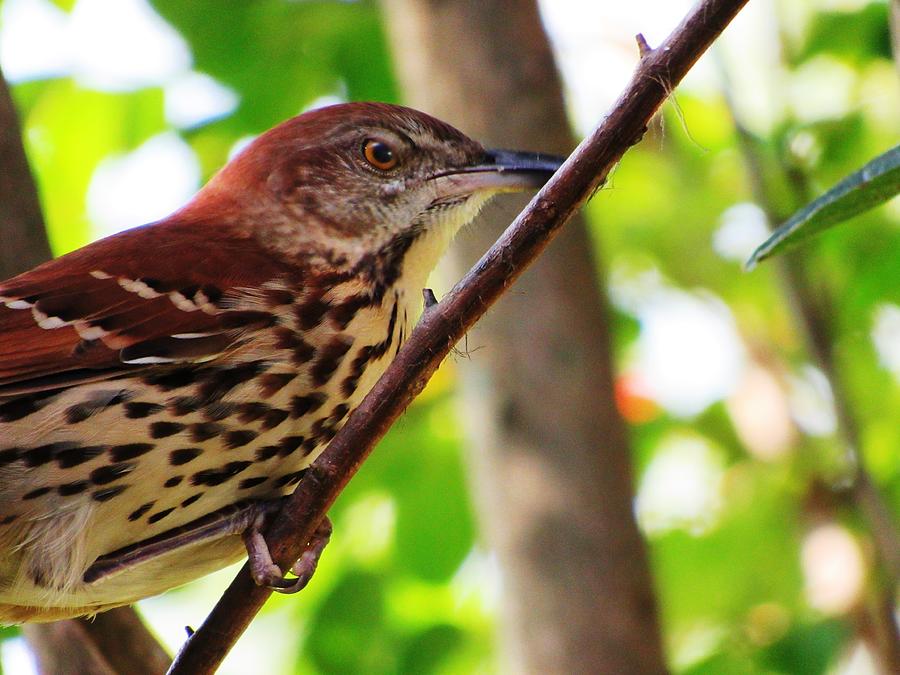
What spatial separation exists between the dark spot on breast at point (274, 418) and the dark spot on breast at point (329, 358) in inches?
4.0

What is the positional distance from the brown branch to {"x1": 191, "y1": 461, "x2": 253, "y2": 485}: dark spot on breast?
30cm

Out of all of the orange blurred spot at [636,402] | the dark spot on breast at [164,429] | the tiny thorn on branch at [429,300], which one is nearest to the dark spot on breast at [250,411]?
the dark spot on breast at [164,429]

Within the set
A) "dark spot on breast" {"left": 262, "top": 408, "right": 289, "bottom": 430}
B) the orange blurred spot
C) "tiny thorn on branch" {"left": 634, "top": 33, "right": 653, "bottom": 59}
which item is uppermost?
the orange blurred spot

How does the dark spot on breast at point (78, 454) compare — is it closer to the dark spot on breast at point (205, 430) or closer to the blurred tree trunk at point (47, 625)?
the dark spot on breast at point (205, 430)

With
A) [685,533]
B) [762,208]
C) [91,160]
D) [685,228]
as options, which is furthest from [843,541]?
[91,160]

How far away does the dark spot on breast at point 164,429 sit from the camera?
2.30 metres

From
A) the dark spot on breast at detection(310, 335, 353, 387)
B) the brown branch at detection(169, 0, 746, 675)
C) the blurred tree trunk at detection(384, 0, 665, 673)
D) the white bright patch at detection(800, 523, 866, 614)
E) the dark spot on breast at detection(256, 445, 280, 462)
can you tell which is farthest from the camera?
the blurred tree trunk at detection(384, 0, 665, 673)

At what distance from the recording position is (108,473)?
2.30 metres

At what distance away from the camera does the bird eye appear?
3035 mm

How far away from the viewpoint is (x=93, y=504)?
231 cm

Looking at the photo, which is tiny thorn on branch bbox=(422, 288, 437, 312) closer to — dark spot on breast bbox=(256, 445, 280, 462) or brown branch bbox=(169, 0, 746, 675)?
brown branch bbox=(169, 0, 746, 675)

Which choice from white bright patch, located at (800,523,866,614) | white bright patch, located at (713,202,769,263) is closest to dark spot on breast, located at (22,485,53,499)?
white bright patch, located at (800,523,866,614)

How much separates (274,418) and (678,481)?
2.31 m

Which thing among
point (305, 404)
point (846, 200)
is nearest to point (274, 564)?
point (305, 404)
